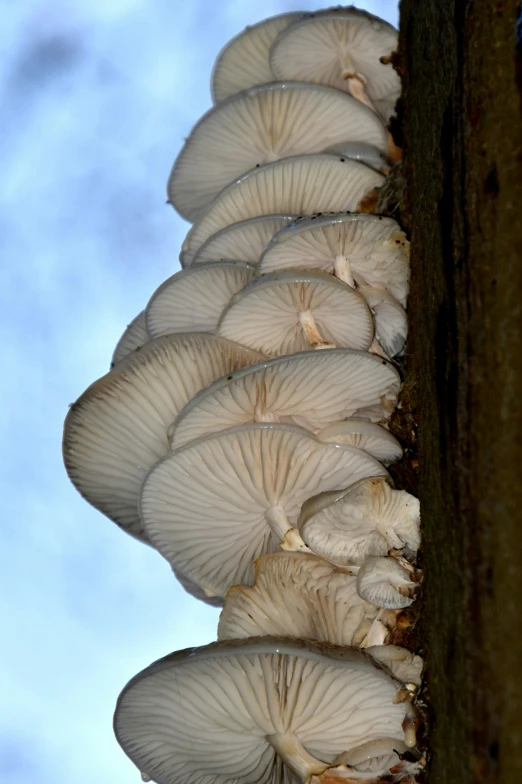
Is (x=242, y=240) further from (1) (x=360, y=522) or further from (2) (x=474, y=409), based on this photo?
(2) (x=474, y=409)

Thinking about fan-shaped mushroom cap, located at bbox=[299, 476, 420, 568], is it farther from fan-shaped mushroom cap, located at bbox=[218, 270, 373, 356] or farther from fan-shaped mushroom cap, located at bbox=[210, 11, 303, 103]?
fan-shaped mushroom cap, located at bbox=[210, 11, 303, 103]

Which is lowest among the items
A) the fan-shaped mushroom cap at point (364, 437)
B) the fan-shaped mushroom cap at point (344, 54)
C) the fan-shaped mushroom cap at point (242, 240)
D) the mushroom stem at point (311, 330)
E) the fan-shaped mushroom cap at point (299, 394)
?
the fan-shaped mushroom cap at point (364, 437)

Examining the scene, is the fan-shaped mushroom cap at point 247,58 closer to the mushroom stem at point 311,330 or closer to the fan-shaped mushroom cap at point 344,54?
the fan-shaped mushroom cap at point 344,54

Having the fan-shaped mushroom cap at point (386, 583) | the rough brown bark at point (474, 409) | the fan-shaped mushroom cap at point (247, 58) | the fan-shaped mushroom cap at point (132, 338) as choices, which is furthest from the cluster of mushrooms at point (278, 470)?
the fan-shaped mushroom cap at point (247, 58)

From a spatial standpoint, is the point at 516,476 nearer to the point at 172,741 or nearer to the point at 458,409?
the point at 458,409

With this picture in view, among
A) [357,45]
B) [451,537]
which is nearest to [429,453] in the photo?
[451,537]

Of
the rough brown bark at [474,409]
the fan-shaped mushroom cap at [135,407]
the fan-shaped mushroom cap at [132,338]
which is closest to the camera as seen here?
the rough brown bark at [474,409]

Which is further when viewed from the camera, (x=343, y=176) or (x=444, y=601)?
(x=343, y=176)
